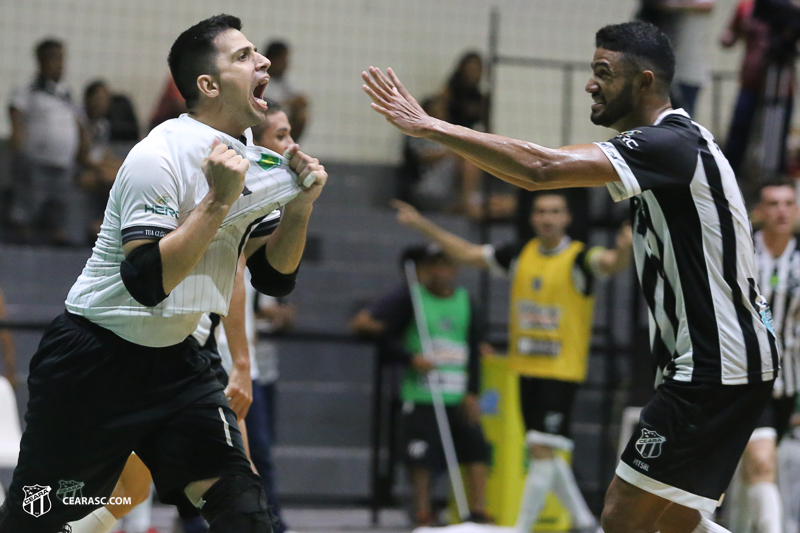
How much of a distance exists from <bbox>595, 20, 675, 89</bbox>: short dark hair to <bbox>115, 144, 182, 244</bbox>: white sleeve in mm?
1633

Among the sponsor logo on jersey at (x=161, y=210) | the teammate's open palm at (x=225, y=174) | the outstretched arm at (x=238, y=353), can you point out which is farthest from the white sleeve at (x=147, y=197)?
the outstretched arm at (x=238, y=353)

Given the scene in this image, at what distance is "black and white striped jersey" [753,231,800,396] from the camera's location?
18.6 ft

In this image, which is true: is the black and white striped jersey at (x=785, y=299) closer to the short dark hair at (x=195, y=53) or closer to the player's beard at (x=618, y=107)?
the player's beard at (x=618, y=107)

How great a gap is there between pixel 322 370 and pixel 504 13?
5258 mm

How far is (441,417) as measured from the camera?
729 centimetres

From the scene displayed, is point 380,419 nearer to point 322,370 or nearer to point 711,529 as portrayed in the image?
point 322,370

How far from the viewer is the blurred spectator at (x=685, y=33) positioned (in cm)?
666

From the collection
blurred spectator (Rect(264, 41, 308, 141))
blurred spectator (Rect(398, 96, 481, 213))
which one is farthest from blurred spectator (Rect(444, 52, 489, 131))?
blurred spectator (Rect(264, 41, 308, 141))

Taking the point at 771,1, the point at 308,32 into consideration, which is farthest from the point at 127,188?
the point at 308,32

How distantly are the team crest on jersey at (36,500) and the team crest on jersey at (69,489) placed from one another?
3 cm

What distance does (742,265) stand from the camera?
3.53 metres

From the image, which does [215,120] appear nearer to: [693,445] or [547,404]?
[693,445]

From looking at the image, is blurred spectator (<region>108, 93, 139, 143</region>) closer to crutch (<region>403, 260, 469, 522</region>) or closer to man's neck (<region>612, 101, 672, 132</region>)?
crutch (<region>403, 260, 469, 522</region>)

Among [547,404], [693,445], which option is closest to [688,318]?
[693,445]
